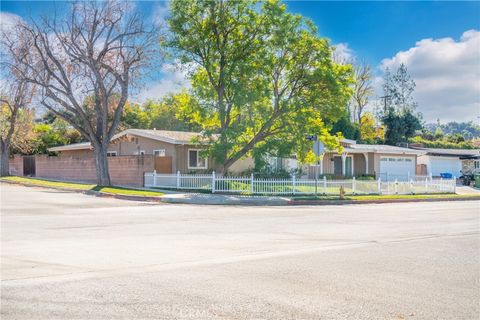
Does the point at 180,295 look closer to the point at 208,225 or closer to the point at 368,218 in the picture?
the point at 208,225

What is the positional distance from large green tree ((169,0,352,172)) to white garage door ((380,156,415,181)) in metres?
16.1

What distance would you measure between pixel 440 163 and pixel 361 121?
22.2m

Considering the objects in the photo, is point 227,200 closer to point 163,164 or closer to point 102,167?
point 163,164

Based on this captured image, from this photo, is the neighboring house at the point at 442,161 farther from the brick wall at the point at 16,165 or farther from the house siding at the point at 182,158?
the brick wall at the point at 16,165

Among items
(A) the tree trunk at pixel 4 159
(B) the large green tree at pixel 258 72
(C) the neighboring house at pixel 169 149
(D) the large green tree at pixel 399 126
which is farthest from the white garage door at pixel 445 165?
(A) the tree trunk at pixel 4 159

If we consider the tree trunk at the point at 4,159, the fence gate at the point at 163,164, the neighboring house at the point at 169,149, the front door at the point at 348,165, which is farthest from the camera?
the tree trunk at the point at 4,159

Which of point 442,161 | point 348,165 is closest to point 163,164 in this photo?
point 348,165

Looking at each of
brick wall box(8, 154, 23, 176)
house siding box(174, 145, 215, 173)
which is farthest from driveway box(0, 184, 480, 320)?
brick wall box(8, 154, 23, 176)

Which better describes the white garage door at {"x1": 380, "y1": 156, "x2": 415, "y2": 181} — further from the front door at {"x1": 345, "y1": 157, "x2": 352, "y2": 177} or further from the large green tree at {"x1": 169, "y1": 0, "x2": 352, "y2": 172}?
the large green tree at {"x1": 169, "y1": 0, "x2": 352, "y2": 172}

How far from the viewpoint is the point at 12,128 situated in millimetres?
43656

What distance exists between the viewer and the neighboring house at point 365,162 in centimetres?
4122

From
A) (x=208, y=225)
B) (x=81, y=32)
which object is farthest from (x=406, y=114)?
(x=208, y=225)

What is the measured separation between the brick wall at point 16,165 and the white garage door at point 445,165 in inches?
1586

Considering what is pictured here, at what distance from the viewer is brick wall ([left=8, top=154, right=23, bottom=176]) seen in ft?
151
